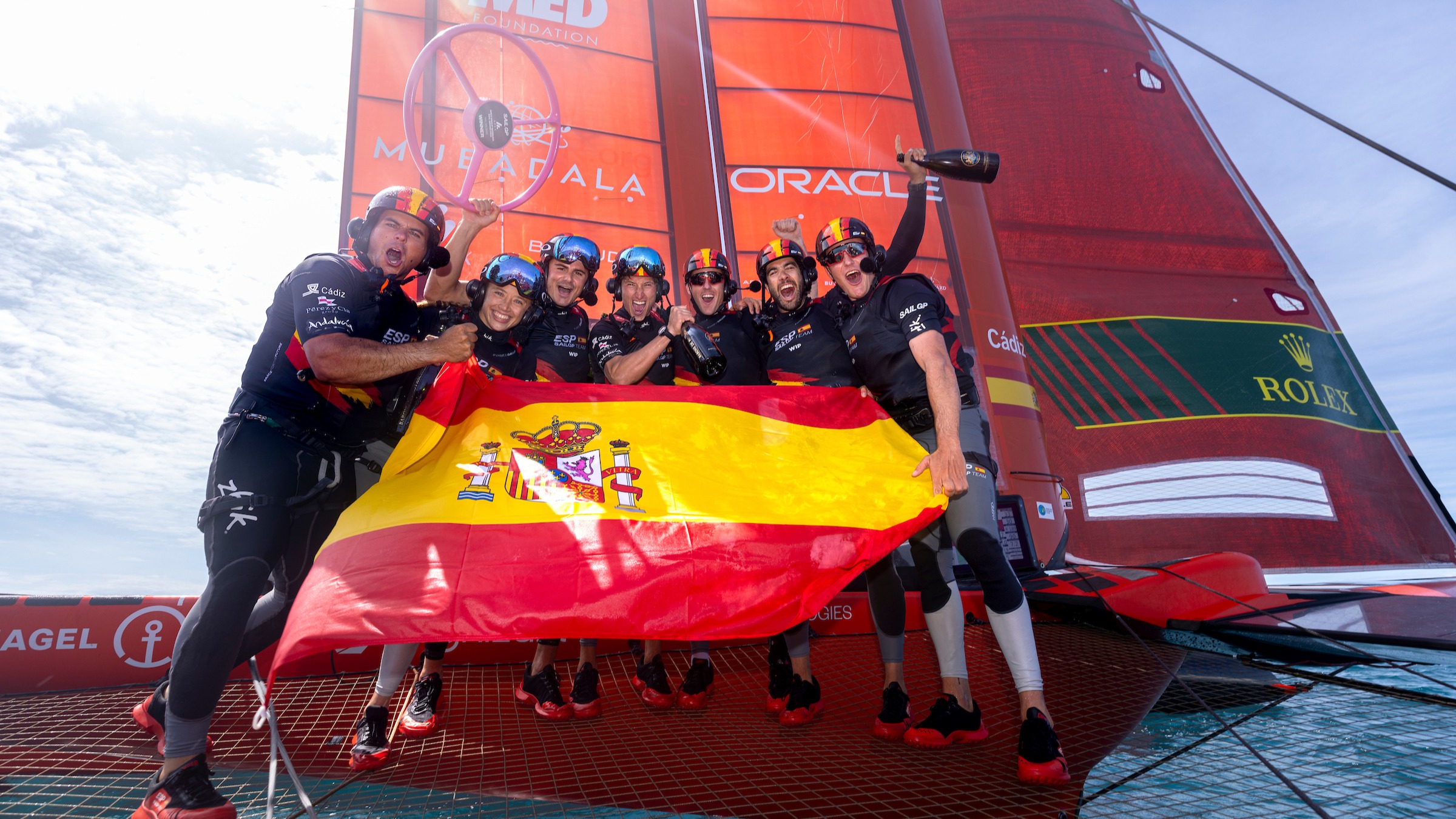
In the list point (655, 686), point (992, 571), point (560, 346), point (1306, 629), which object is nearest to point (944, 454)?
point (992, 571)

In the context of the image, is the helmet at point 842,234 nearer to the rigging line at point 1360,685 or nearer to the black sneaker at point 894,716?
the black sneaker at point 894,716

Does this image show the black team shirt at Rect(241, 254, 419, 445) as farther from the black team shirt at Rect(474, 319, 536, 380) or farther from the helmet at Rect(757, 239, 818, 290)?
the helmet at Rect(757, 239, 818, 290)

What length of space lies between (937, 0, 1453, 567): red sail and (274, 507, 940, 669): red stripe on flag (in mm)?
10504

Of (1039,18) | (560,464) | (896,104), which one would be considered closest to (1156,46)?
(1039,18)

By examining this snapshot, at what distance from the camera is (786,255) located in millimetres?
3453

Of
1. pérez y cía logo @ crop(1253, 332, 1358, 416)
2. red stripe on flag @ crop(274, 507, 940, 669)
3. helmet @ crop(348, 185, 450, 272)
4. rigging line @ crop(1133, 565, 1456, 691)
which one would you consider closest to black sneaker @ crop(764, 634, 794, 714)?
red stripe on flag @ crop(274, 507, 940, 669)

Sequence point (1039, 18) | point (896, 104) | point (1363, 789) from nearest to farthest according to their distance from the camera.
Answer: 1. point (1363, 789)
2. point (896, 104)
3. point (1039, 18)

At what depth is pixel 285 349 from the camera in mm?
2424

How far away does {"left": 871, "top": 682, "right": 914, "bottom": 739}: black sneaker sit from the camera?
268 centimetres

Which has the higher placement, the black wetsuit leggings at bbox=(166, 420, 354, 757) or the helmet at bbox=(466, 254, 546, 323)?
the helmet at bbox=(466, 254, 546, 323)

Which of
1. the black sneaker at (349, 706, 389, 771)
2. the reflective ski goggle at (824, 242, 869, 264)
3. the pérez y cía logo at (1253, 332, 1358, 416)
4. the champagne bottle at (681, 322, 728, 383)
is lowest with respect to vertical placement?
the black sneaker at (349, 706, 389, 771)

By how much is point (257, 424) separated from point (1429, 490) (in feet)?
62.3

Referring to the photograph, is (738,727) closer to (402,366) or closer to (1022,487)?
(402,366)

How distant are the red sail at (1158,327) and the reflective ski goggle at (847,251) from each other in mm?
9581
